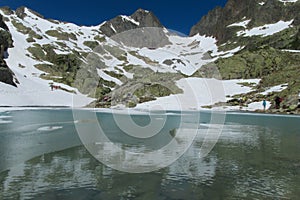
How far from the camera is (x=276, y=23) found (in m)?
189

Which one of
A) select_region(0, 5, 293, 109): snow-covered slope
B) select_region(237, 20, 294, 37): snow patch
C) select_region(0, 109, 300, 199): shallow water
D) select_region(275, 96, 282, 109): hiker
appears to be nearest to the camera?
select_region(0, 109, 300, 199): shallow water

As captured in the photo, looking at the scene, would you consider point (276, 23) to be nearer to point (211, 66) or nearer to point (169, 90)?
point (211, 66)

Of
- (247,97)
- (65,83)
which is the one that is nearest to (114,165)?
(247,97)

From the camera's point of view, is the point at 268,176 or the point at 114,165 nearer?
the point at 268,176

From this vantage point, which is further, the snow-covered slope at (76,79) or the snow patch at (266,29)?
the snow patch at (266,29)

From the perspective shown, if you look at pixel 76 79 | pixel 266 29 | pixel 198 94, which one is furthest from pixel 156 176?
pixel 266 29

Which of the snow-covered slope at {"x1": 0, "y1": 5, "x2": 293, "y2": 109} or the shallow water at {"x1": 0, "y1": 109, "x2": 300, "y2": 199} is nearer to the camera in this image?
the shallow water at {"x1": 0, "y1": 109, "x2": 300, "y2": 199}

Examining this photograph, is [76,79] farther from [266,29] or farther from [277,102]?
[266,29]

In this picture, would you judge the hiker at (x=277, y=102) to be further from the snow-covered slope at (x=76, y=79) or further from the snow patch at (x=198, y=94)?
the snow-covered slope at (x=76, y=79)

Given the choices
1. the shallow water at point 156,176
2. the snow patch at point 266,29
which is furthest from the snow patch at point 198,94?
the snow patch at point 266,29

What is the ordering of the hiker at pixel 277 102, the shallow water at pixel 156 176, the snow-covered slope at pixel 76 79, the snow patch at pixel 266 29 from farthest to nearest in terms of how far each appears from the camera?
the snow patch at pixel 266 29
the snow-covered slope at pixel 76 79
the hiker at pixel 277 102
the shallow water at pixel 156 176

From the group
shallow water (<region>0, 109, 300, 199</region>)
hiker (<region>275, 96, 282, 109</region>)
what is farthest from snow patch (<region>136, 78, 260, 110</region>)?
shallow water (<region>0, 109, 300, 199</region>)

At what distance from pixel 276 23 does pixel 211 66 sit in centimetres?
11792

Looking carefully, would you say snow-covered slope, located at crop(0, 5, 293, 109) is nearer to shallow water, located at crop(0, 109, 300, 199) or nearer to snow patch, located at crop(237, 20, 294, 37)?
snow patch, located at crop(237, 20, 294, 37)
